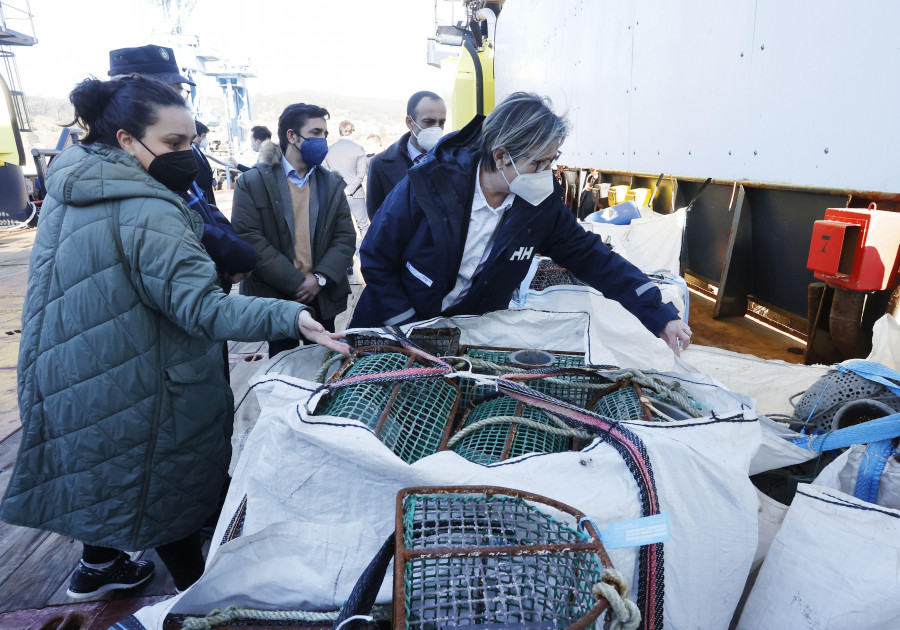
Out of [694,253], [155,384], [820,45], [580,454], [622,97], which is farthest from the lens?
[622,97]

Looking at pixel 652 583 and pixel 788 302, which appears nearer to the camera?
pixel 652 583

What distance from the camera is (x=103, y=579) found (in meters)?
1.72

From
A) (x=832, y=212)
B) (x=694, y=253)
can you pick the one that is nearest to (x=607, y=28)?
(x=694, y=253)

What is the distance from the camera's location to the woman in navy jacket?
69.6 inches

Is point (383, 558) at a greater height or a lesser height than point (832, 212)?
lesser

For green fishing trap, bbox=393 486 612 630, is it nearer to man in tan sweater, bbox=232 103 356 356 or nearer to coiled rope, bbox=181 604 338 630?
coiled rope, bbox=181 604 338 630

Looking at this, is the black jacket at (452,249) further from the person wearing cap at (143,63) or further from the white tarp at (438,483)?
the person wearing cap at (143,63)

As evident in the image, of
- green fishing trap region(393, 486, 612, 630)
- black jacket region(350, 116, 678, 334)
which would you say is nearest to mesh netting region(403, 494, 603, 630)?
green fishing trap region(393, 486, 612, 630)

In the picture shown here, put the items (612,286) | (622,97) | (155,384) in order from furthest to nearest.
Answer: (622,97) < (612,286) < (155,384)

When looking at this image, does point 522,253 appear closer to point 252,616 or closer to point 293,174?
point 252,616

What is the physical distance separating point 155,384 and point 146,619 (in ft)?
A: 2.48

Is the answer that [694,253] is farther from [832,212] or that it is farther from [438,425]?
[438,425]

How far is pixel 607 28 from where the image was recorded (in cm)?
558

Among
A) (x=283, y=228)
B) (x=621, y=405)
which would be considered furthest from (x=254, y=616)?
(x=283, y=228)
